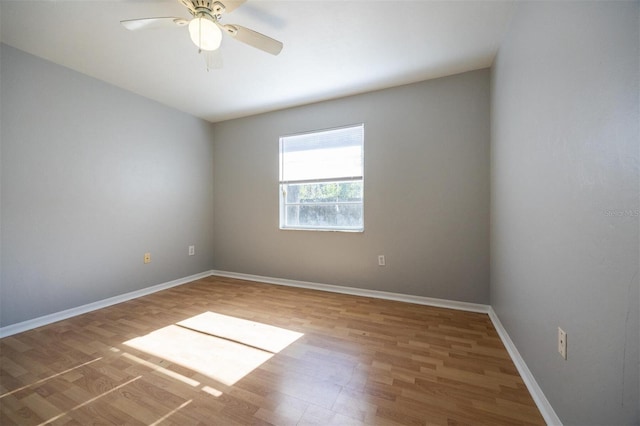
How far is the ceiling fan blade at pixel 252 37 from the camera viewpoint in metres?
1.61

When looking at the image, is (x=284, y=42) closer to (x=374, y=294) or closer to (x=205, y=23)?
(x=205, y=23)

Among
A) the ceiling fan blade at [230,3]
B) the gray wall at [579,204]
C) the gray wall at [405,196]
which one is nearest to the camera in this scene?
the gray wall at [579,204]

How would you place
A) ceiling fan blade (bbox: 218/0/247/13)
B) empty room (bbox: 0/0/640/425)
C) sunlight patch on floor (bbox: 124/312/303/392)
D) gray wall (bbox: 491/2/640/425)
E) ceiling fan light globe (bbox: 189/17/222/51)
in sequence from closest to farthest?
gray wall (bbox: 491/2/640/425) → empty room (bbox: 0/0/640/425) → ceiling fan blade (bbox: 218/0/247/13) → ceiling fan light globe (bbox: 189/17/222/51) → sunlight patch on floor (bbox: 124/312/303/392)

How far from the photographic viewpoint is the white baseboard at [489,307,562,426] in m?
1.16

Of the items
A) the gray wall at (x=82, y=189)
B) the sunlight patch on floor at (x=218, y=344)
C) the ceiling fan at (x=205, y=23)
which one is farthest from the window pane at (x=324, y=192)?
the ceiling fan at (x=205, y=23)

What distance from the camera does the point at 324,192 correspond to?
3299 millimetres

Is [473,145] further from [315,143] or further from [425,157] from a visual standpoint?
[315,143]

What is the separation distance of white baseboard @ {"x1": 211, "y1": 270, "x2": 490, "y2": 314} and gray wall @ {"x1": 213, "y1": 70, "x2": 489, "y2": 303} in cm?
6

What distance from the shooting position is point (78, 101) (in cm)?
252

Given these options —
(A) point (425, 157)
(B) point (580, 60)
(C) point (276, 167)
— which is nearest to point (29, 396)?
(C) point (276, 167)

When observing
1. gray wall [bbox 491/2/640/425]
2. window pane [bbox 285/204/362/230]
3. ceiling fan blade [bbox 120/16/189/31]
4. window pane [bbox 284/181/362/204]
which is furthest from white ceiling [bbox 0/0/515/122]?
window pane [bbox 285/204/362/230]

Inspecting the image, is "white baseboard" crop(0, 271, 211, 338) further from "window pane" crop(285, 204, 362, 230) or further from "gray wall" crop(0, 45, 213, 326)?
"window pane" crop(285, 204, 362, 230)

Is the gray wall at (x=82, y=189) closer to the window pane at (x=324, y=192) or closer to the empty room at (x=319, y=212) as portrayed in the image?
the empty room at (x=319, y=212)

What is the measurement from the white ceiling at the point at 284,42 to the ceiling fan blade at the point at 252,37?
24 centimetres
